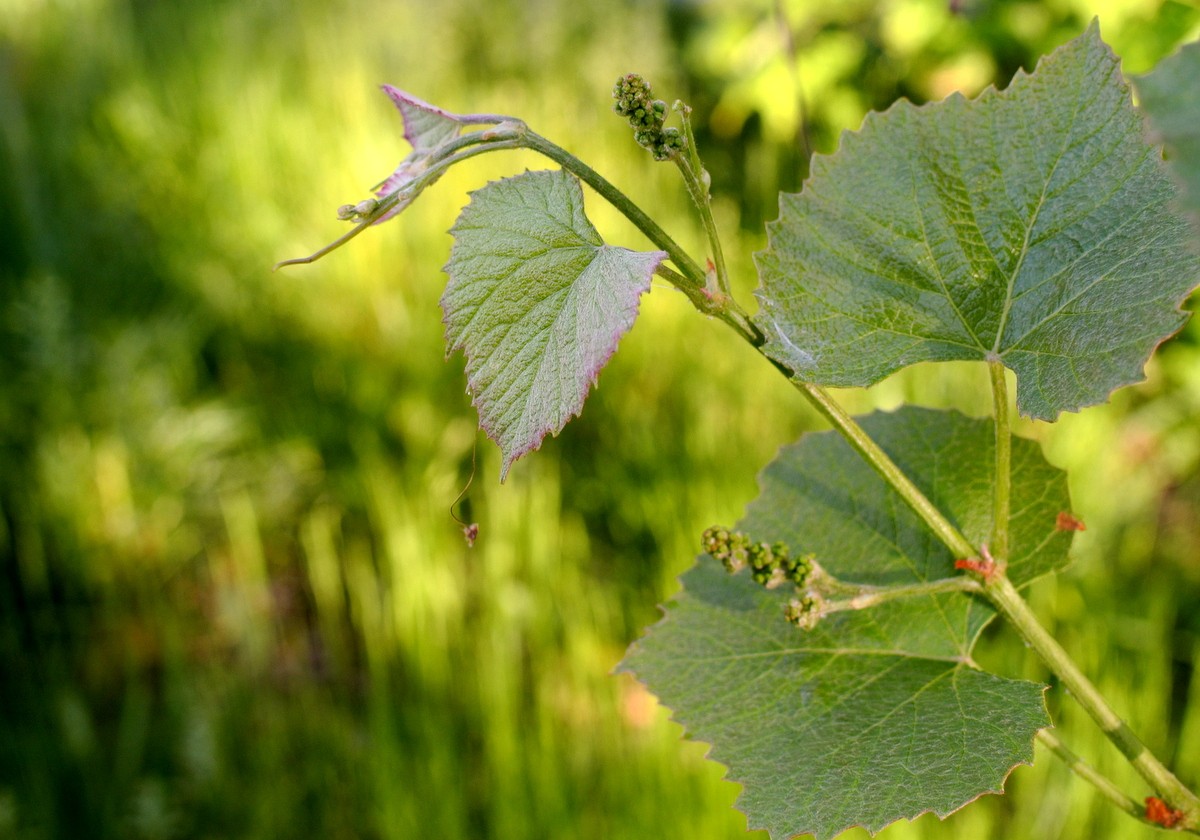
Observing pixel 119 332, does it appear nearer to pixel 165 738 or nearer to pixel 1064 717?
pixel 165 738

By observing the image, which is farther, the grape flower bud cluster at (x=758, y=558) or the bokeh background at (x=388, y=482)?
the bokeh background at (x=388, y=482)

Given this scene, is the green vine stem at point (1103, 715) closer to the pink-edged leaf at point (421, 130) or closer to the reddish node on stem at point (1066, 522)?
the reddish node on stem at point (1066, 522)

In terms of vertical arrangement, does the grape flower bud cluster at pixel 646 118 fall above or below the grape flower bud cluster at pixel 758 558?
above

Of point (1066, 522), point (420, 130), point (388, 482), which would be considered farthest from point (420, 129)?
Answer: point (388, 482)

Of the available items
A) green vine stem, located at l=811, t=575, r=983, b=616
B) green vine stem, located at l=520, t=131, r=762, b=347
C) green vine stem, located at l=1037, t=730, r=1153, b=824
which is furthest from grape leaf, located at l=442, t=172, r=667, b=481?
green vine stem, located at l=1037, t=730, r=1153, b=824

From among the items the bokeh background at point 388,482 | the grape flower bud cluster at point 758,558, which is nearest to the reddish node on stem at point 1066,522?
the grape flower bud cluster at point 758,558

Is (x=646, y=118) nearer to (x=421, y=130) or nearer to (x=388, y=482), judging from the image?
(x=421, y=130)

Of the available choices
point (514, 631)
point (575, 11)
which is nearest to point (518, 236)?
point (514, 631)
